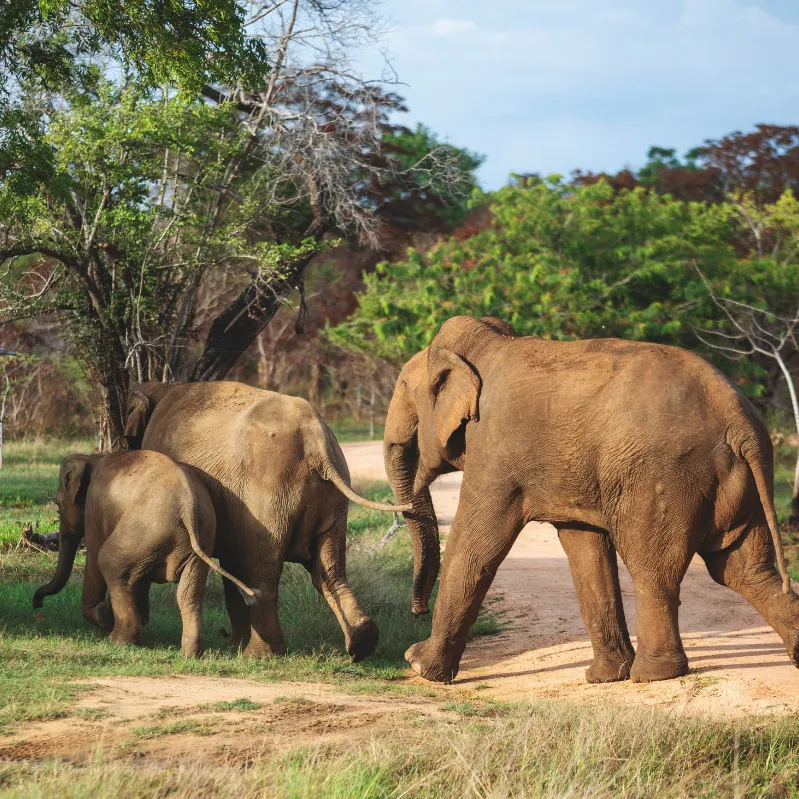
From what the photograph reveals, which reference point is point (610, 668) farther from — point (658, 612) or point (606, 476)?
point (606, 476)

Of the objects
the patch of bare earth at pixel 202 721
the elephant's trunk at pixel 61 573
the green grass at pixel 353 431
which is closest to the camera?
the patch of bare earth at pixel 202 721

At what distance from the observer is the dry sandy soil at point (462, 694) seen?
5.91 meters

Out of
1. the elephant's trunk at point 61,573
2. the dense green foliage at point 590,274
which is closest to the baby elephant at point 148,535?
the elephant's trunk at point 61,573

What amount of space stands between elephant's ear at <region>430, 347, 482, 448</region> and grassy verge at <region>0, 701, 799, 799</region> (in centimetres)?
221

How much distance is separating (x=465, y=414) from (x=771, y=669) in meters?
2.76

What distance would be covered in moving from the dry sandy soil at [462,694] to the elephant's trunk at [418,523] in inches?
28.4

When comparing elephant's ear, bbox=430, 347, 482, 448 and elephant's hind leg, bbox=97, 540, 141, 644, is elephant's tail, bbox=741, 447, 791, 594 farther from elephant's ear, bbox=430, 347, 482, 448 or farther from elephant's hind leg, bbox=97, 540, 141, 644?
elephant's hind leg, bbox=97, 540, 141, 644

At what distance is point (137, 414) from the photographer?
33.1 feet

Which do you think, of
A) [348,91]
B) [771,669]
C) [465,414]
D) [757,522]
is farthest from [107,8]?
[348,91]

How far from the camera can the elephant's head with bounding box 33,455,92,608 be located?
9.31 meters

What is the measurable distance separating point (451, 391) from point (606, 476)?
54.1 inches

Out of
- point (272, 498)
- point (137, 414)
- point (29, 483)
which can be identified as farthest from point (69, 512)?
point (29, 483)

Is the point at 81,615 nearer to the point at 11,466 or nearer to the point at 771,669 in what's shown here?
the point at 771,669

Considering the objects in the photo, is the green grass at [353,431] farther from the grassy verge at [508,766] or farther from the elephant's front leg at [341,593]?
the grassy verge at [508,766]
